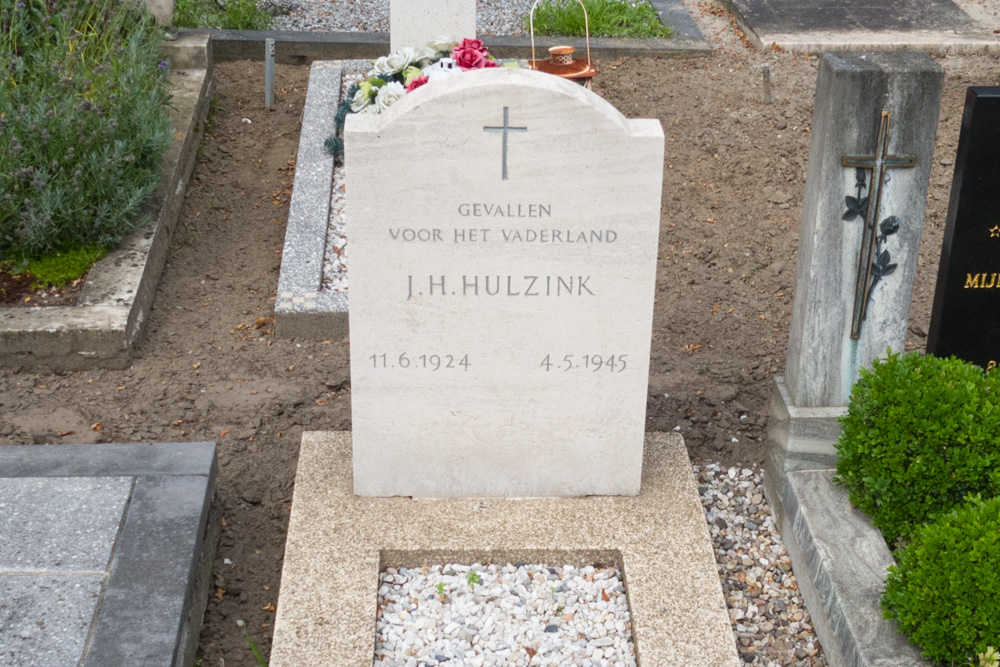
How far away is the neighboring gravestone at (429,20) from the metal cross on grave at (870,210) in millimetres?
3992

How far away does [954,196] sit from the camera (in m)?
3.94

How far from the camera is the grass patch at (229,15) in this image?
8.90 m

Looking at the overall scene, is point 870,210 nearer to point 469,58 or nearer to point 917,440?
point 917,440

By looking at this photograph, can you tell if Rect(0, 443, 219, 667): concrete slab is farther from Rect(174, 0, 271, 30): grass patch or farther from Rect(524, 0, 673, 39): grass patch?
Rect(524, 0, 673, 39): grass patch

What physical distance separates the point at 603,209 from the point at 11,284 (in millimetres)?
3337

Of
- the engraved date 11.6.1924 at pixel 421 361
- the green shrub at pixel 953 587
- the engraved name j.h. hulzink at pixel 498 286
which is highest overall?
the engraved name j.h. hulzink at pixel 498 286

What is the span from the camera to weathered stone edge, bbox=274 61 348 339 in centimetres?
535

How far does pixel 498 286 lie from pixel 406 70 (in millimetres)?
3386

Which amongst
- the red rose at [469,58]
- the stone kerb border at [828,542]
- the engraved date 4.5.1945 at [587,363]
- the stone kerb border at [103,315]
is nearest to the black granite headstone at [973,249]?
the stone kerb border at [828,542]

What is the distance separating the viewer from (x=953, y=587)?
10.0 feet

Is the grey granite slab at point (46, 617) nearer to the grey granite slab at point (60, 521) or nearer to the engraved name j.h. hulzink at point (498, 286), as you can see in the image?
the grey granite slab at point (60, 521)

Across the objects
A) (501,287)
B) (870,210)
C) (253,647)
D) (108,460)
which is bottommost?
(253,647)

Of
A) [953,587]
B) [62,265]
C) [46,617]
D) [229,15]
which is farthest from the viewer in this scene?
[229,15]

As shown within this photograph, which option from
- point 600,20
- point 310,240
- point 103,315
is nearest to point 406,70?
point 310,240
